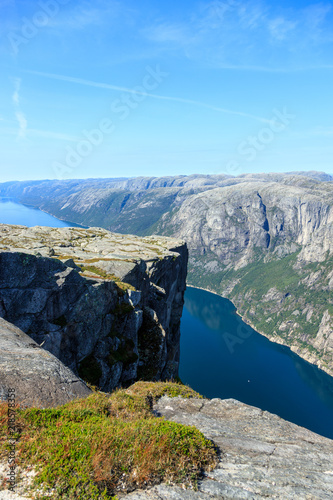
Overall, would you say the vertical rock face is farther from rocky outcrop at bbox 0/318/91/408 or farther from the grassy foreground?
the grassy foreground

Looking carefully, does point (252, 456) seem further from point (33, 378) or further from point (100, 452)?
point (33, 378)

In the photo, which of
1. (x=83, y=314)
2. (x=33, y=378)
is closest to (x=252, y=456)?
(x=33, y=378)

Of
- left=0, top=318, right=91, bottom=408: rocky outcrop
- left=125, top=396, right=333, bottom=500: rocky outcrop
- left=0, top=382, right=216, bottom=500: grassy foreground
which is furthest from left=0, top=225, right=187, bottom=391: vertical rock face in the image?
left=0, top=382, right=216, bottom=500: grassy foreground

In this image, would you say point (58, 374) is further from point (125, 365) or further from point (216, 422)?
point (125, 365)

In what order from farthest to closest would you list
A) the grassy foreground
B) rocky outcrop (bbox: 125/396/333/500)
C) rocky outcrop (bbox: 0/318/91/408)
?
rocky outcrop (bbox: 0/318/91/408) < rocky outcrop (bbox: 125/396/333/500) < the grassy foreground

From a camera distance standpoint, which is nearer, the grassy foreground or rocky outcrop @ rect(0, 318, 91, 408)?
the grassy foreground

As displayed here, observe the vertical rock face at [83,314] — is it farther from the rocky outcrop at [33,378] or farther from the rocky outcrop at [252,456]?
the rocky outcrop at [252,456]
